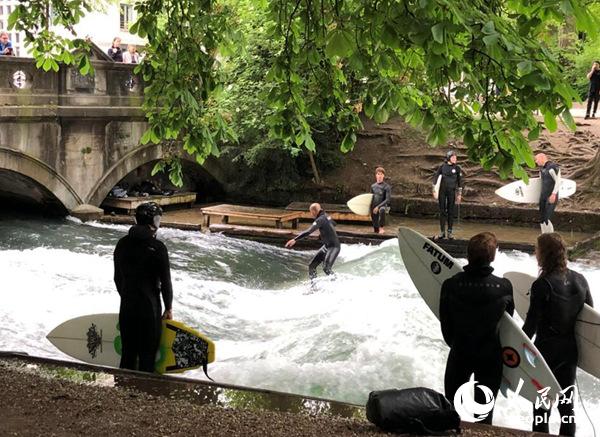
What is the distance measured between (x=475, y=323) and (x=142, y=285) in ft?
8.58

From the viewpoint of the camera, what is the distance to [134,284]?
6539mm

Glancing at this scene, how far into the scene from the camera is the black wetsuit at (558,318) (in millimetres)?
5684

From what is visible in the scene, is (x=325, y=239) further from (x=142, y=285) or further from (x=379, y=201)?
(x=142, y=285)

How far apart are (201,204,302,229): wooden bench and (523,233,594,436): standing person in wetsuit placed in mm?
14454

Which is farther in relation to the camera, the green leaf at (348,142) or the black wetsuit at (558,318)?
the green leaf at (348,142)

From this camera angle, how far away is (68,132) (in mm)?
20797

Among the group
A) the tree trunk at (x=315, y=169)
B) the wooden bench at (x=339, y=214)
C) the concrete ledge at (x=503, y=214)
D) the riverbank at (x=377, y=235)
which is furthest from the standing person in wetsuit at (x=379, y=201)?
the tree trunk at (x=315, y=169)

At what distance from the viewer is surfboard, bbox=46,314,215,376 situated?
6.86 meters

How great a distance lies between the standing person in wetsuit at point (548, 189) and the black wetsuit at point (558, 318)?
471 inches

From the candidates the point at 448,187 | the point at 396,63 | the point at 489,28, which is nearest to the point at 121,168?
the point at 448,187

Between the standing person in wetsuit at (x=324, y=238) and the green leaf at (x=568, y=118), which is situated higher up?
the green leaf at (x=568, y=118)

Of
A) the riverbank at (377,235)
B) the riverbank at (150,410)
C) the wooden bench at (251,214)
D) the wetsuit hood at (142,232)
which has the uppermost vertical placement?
the wetsuit hood at (142,232)

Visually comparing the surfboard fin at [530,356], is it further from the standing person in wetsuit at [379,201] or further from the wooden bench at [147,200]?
the wooden bench at [147,200]

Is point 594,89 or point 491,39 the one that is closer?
point 491,39
